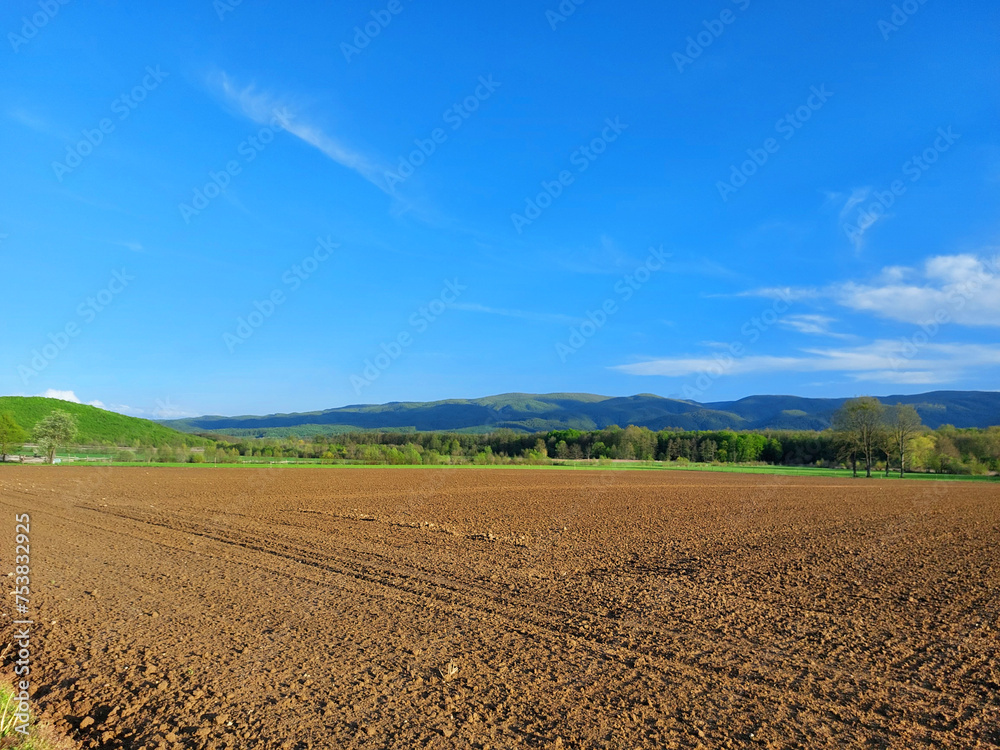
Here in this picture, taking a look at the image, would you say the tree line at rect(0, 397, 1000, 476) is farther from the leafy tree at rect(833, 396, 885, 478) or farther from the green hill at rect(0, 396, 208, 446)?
the green hill at rect(0, 396, 208, 446)

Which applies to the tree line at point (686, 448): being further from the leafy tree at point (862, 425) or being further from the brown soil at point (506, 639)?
the brown soil at point (506, 639)

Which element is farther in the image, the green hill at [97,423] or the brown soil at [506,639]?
the green hill at [97,423]

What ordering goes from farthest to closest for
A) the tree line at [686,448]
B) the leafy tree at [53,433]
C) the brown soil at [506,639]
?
the tree line at [686,448]
the leafy tree at [53,433]
the brown soil at [506,639]

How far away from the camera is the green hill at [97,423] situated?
12169 centimetres

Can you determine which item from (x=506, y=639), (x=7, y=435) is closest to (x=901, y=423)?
(x=506, y=639)

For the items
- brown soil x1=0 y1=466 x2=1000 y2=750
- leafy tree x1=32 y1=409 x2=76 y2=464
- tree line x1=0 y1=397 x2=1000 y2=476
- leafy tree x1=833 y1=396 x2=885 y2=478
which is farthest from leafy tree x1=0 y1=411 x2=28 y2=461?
leafy tree x1=833 y1=396 x2=885 y2=478

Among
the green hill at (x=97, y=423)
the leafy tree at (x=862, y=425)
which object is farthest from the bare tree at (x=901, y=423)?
the green hill at (x=97, y=423)

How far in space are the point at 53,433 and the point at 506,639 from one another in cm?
8274

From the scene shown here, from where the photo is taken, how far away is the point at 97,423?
425 ft

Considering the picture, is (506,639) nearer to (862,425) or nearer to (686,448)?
(862,425)

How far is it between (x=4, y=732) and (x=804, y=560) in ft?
51.8

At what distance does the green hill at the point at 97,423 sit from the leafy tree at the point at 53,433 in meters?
44.3

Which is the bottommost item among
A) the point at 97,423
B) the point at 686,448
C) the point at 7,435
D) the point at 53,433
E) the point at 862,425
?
the point at 686,448

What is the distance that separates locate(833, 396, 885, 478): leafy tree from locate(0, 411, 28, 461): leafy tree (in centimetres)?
10589
